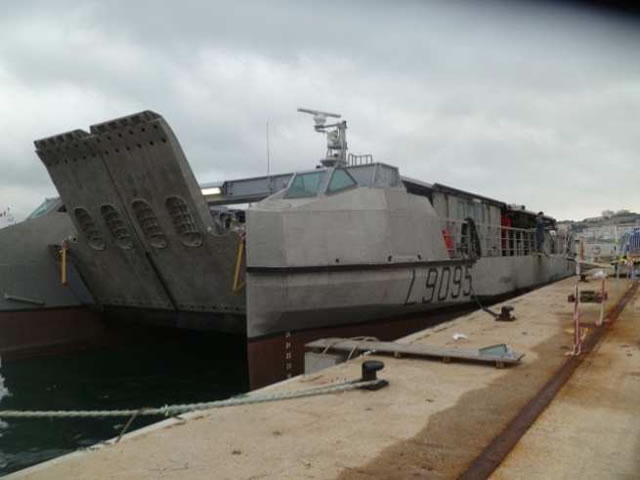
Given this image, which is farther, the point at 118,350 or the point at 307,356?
the point at 118,350

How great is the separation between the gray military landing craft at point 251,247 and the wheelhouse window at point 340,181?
0.07ft

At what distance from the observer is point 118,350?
36.9 feet

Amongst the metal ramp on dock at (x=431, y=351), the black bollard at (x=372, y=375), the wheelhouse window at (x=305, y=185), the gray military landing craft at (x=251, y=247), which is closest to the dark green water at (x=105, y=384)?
the gray military landing craft at (x=251, y=247)

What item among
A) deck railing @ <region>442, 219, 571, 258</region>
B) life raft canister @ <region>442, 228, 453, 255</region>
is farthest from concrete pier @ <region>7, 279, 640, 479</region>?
deck railing @ <region>442, 219, 571, 258</region>

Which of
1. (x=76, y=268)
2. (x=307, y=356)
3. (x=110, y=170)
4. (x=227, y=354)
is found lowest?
(x=227, y=354)

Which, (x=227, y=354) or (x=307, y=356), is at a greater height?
(x=307, y=356)

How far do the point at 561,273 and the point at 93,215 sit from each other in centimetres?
1945

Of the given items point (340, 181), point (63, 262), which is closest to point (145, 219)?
point (63, 262)

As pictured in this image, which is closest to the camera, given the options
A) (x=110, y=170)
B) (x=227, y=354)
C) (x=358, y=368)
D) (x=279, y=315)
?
(x=358, y=368)

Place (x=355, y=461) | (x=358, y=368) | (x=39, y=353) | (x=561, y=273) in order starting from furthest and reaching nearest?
1. (x=561, y=273)
2. (x=39, y=353)
3. (x=358, y=368)
4. (x=355, y=461)

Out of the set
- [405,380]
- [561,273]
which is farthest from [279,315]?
[561,273]

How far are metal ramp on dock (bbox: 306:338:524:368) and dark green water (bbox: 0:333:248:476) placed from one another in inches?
112

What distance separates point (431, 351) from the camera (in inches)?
202

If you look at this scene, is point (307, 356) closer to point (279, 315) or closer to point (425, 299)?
point (279, 315)
